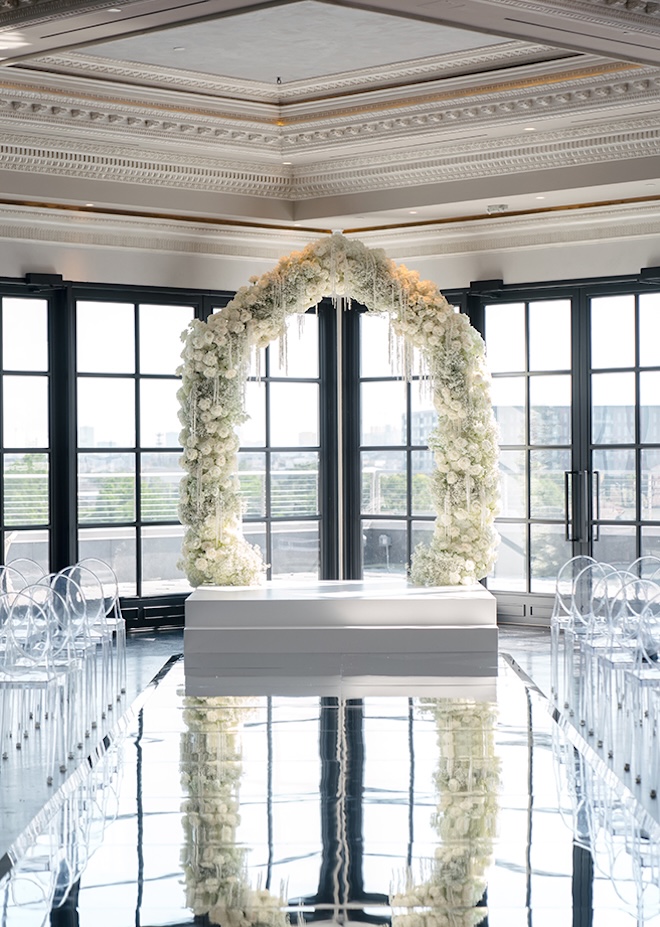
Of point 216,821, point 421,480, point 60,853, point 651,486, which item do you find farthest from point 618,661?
point 421,480

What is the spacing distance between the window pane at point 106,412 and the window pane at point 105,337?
120 millimetres

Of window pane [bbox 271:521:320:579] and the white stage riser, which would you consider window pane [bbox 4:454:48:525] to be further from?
the white stage riser

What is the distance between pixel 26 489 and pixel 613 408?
16.3 feet

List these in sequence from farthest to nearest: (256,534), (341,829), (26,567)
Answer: (256,534)
(26,567)
(341,829)

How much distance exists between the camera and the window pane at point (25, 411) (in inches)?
387

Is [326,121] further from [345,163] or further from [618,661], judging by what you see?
[618,661]

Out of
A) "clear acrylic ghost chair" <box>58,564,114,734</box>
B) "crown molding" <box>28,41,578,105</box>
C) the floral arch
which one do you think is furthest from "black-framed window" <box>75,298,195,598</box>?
"clear acrylic ghost chair" <box>58,564,114,734</box>

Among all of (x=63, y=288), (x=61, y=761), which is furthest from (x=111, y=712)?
(x=63, y=288)

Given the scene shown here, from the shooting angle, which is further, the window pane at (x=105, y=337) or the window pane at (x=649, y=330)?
the window pane at (x=105, y=337)

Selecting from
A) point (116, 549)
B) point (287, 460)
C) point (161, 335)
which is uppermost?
point (161, 335)

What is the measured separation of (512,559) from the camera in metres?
10.6

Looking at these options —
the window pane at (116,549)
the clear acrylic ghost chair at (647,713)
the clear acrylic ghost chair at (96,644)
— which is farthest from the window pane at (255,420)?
the clear acrylic ghost chair at (647,713)

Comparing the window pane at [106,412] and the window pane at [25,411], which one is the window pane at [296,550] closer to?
the window pane at [106,412]

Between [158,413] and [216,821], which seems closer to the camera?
[216,821]
